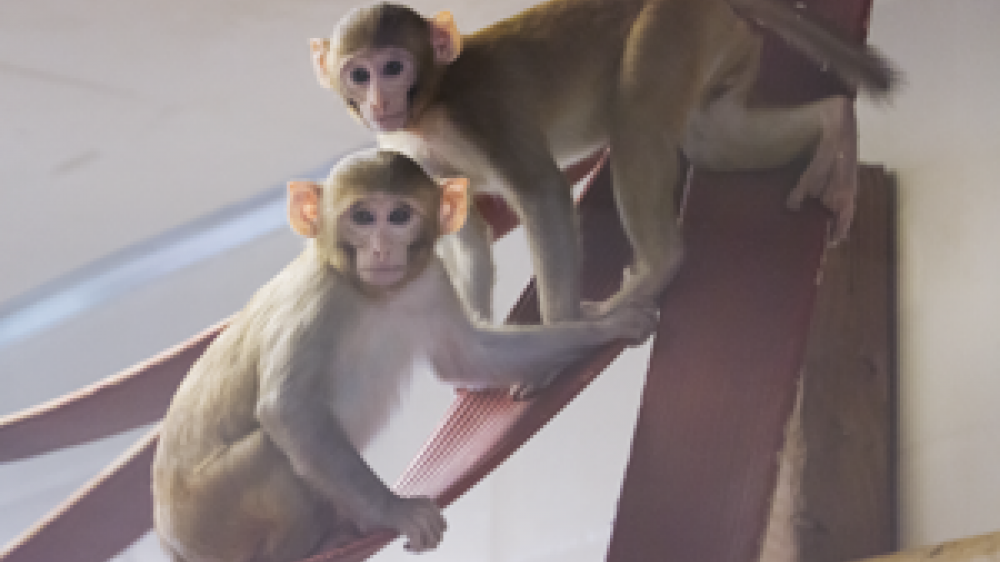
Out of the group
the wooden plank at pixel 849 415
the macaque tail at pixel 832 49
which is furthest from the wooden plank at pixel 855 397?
the macaque tail at pixel 832 49

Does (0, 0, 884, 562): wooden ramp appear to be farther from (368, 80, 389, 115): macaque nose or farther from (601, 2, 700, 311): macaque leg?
(368, 80, 389, 115): macaque nose

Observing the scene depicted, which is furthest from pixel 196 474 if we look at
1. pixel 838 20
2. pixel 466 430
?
pixel 838 20

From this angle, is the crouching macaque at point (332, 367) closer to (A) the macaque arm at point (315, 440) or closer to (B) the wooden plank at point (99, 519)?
(A) the macaque arm at point (315, 440)

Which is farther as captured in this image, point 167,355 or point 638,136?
point 167,355

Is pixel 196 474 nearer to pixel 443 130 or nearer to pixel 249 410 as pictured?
pixel 249 410

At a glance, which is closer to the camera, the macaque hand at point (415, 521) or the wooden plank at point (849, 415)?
the macaque hand at point (415, 521)

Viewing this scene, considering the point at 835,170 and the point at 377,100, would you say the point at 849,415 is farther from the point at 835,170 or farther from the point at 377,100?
the point at 377,100

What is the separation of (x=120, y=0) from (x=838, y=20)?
166 cm

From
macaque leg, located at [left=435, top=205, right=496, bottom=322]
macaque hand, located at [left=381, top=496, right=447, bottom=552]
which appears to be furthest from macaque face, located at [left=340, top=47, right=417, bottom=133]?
macaque hand, located at [left=381, top=496, right=447, bottom=552]

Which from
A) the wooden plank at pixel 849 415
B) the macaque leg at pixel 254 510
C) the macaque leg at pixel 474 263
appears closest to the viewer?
the macaque leg at pixel 254 510

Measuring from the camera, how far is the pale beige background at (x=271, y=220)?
1.88 m

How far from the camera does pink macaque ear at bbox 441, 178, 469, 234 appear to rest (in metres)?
1.39

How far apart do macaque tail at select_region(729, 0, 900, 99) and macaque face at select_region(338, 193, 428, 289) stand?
2.16ft

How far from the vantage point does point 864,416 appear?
76.9 inches
